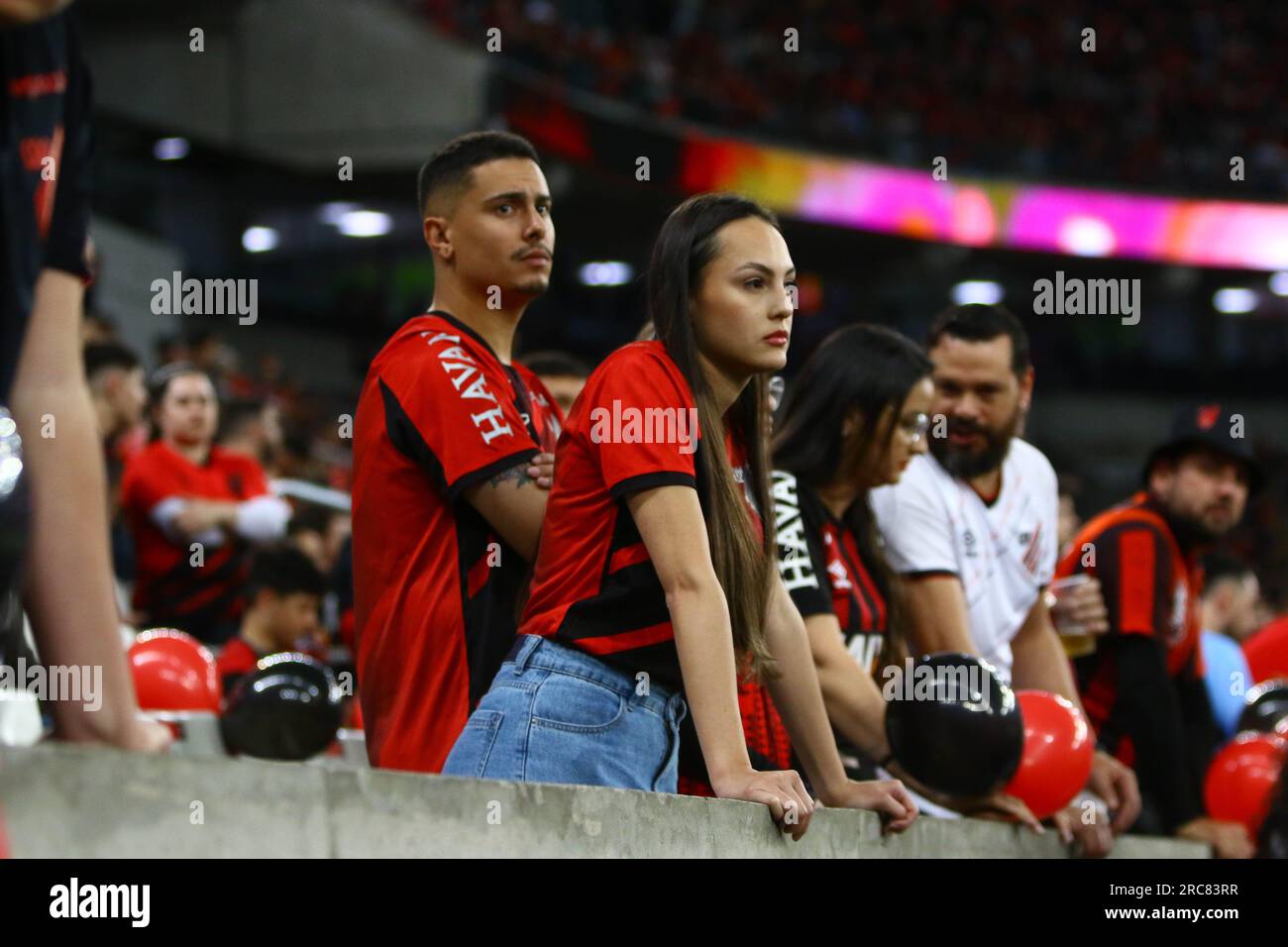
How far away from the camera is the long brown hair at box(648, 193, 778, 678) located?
2.87 meters

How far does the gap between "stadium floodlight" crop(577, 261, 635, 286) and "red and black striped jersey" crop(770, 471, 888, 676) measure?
21.3 metres

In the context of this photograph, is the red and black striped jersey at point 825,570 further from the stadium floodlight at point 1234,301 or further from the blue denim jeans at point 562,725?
the stadium floodlight at point 1234,301

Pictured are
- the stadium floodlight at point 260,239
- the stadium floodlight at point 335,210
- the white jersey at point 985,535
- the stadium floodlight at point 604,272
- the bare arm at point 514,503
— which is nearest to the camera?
the bare arm at point 514,503

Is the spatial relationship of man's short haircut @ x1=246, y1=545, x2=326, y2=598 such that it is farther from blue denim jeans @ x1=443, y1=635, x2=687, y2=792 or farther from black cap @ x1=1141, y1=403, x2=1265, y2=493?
blue denim jeans @ x1=443, y1=635, x2=687, y2=792

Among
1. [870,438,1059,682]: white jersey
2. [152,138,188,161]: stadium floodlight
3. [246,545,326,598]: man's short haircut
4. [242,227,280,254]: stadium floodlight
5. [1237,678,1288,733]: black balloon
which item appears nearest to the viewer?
[870,438,1059,682]: white jersey

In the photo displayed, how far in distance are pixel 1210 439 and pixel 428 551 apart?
278cm

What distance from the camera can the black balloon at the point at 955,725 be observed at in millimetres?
3580

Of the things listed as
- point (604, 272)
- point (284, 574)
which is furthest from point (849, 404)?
point (604, 272)

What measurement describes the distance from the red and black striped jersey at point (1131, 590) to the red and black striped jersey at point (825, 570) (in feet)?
3.42

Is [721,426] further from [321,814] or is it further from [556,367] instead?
[556,367]

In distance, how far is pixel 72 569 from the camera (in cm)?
166

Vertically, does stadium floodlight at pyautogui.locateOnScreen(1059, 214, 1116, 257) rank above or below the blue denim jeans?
above

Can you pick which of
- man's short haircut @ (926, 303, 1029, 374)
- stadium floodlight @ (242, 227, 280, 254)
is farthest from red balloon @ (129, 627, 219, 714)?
stadium floodlight @ (242, 227, 280, 254)

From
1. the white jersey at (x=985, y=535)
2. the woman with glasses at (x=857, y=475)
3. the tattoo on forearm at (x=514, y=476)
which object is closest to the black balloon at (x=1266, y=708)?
the white jersey at (x=985, y=535)
